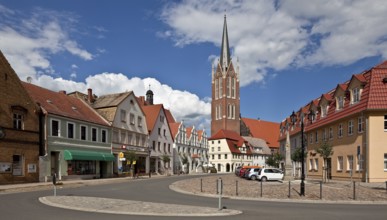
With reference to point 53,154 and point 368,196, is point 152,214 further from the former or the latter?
point 53,154

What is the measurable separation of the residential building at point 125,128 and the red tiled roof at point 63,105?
222 centimetres

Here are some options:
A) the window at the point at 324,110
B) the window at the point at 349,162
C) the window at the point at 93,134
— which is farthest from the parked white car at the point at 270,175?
the window at the point at 93,134

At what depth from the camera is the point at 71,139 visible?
40719mm

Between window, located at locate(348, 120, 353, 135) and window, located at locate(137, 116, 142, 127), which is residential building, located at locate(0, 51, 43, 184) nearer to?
window, located at locate(137, 116, 142, 127)

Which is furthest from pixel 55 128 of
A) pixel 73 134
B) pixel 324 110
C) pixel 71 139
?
pixel 324 110

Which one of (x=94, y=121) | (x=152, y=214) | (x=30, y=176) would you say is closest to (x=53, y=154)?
(x=30, y=176)

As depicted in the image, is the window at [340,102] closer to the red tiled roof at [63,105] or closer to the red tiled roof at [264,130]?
the red tiled roof at [63,105]

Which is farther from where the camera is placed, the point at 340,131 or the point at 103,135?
the point at 103,135

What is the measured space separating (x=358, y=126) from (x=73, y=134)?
28.6m

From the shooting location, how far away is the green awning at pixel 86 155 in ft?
129

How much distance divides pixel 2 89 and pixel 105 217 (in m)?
24.0

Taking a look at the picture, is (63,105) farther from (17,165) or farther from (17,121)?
(17,165)

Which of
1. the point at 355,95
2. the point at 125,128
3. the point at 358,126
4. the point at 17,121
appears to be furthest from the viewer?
the point at 125,128

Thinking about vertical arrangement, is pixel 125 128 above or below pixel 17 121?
below
